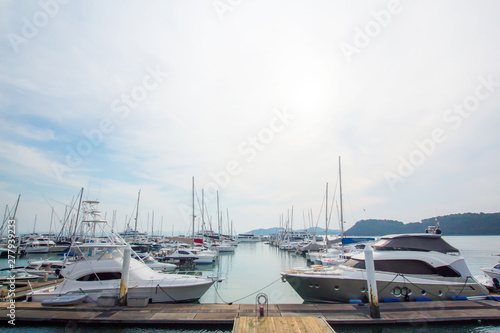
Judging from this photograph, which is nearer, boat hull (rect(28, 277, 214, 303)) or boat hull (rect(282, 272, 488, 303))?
boat hull (rect(28, 277, 214, 303))

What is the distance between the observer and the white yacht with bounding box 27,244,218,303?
14703 mm

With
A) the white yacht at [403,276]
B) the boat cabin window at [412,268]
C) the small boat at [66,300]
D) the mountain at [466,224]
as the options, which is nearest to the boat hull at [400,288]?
the white yacht at [403,276]

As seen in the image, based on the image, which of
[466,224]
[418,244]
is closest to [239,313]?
[418,244]

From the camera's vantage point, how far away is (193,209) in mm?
52594

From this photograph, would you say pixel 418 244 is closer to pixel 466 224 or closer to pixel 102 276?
pixel 102 276

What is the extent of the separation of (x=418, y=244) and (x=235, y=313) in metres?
11.3

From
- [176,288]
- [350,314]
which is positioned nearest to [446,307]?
[350,314]

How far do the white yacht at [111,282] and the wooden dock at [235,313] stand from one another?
1.47m

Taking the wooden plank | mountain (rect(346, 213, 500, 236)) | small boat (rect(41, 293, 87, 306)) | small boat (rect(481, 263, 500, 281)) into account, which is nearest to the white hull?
small boat (rect(481, 263, 500, 281))

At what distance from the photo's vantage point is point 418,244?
16438mm

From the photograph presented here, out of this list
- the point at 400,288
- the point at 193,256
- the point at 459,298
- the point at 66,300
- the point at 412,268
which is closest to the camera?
the point at 66,300

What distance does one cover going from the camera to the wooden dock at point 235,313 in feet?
37.1

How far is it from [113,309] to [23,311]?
3687 mm

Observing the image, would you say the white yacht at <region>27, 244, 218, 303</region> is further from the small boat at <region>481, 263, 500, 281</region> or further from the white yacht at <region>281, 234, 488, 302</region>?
the small boat at <region>481, 263, 500, 281</region>
